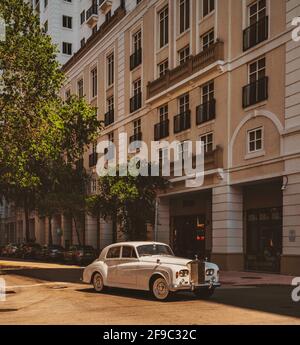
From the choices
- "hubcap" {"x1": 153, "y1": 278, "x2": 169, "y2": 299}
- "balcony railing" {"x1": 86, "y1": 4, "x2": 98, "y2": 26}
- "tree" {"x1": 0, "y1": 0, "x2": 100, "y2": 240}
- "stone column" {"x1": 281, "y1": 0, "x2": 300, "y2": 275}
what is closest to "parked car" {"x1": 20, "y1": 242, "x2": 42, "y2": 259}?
"tree" {"x1": 0, "y1": 0, "x2": 100, "y2": 240}

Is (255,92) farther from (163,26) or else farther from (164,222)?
(164,222)

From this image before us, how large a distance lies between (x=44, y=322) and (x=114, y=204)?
68.2 feet

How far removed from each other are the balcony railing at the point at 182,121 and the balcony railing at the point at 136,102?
5.88 m

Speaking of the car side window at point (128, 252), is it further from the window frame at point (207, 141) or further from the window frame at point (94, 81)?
the window frame at point (94, 81)

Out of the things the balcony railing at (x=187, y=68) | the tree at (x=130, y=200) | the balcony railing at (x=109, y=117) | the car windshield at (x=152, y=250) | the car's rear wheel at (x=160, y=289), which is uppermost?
the balcony railing at (x=187, y=68)

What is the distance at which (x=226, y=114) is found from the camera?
96.6ft

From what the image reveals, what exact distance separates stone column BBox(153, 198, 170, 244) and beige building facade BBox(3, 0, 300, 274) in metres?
0.07

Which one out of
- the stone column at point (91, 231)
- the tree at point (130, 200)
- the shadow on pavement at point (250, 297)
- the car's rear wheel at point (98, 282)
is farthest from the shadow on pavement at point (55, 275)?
the stone column at point (91, 231)

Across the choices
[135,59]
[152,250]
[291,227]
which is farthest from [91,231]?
[152,250]

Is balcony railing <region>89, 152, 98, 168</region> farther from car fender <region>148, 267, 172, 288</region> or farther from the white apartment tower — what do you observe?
car fender <region>148, 267, 172, 288</region>

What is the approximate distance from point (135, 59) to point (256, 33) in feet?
46.8

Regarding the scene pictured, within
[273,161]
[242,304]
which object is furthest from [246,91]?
[242,304]

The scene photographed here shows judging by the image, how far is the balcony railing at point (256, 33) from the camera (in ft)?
88.3

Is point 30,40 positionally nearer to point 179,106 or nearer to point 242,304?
point 179,106
